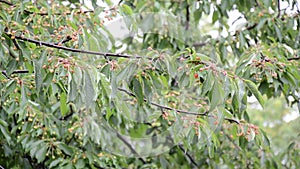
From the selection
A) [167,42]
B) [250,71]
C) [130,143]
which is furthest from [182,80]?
[130,143]

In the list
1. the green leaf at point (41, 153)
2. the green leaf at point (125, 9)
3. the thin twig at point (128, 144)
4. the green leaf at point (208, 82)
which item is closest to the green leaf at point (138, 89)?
the green leaf at point (208, 82)

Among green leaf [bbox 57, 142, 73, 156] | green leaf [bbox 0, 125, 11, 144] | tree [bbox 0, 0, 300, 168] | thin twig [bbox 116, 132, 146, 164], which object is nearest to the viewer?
tree [bbox 0, 0, 300, 168]

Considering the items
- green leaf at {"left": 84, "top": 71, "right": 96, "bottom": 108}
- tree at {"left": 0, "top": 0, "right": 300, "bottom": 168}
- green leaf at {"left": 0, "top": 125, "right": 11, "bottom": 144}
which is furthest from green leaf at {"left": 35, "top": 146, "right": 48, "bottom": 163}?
green leaf at {"left": 84, "top": 71, "right": 96, "bottom": 108}

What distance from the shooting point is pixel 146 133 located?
3355 mm

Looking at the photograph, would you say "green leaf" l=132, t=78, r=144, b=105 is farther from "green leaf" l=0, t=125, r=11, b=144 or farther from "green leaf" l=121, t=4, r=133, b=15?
"green leaf" l=0, t=125, r=11, b=144

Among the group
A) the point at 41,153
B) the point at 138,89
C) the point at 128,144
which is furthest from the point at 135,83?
the point at 128,144

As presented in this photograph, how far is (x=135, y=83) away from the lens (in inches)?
69.4

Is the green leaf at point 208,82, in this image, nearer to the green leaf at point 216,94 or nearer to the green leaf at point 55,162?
the green leaf at point 216,94

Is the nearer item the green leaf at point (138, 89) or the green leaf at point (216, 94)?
the green leaf at point (216, 94)

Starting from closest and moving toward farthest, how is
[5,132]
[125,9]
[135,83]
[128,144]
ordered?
[135,83] → [125,9] → [5,132] → [128,144]

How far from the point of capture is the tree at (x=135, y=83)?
5.65ft

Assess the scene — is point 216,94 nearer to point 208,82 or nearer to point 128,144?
point 208,82

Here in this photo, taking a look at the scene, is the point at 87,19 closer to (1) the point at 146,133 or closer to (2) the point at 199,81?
(2) the point at 199,81

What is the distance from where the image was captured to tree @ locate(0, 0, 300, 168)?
172 centimetres
